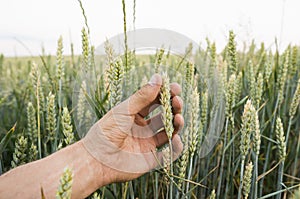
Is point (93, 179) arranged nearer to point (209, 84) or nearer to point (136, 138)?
point (136, 138)

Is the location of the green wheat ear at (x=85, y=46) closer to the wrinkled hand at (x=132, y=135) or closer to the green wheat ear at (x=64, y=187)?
the wrinkled hand at (x=132, y=135)

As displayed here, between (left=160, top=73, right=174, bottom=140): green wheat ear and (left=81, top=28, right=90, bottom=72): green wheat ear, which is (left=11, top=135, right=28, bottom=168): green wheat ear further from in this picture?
(left=160, top=73, right=174, bottom=140): green wheat ear

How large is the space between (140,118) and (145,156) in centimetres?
13

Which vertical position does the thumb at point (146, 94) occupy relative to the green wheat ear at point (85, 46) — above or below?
below

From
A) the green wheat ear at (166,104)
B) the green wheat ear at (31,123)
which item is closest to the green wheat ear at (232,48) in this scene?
the green wheat ear at (166,104)

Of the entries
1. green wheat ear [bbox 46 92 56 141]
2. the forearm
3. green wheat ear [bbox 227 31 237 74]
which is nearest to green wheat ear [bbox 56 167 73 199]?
the forearm

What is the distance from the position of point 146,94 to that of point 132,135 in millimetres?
228

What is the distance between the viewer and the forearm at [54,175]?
0.93 m

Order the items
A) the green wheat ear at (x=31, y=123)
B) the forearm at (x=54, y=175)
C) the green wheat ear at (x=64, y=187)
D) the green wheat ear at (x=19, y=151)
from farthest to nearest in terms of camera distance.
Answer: the green wheat ear at (x=31, y=123), the green wheat ear at (x=19, y=151), the forearm at (x=54, y=175), the green wheat ear at (x=64, y=187)

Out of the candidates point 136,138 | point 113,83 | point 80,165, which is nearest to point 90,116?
point 136,138

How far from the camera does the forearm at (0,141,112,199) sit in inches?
36.8

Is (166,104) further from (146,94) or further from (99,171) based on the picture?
(99,171)

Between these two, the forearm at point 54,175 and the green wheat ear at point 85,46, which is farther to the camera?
the green wheat ear at point 85,46

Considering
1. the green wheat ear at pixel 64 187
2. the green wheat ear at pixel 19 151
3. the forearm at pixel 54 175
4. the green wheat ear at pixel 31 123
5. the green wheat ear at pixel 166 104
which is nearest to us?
the green wheat ear at pixel 64 187
